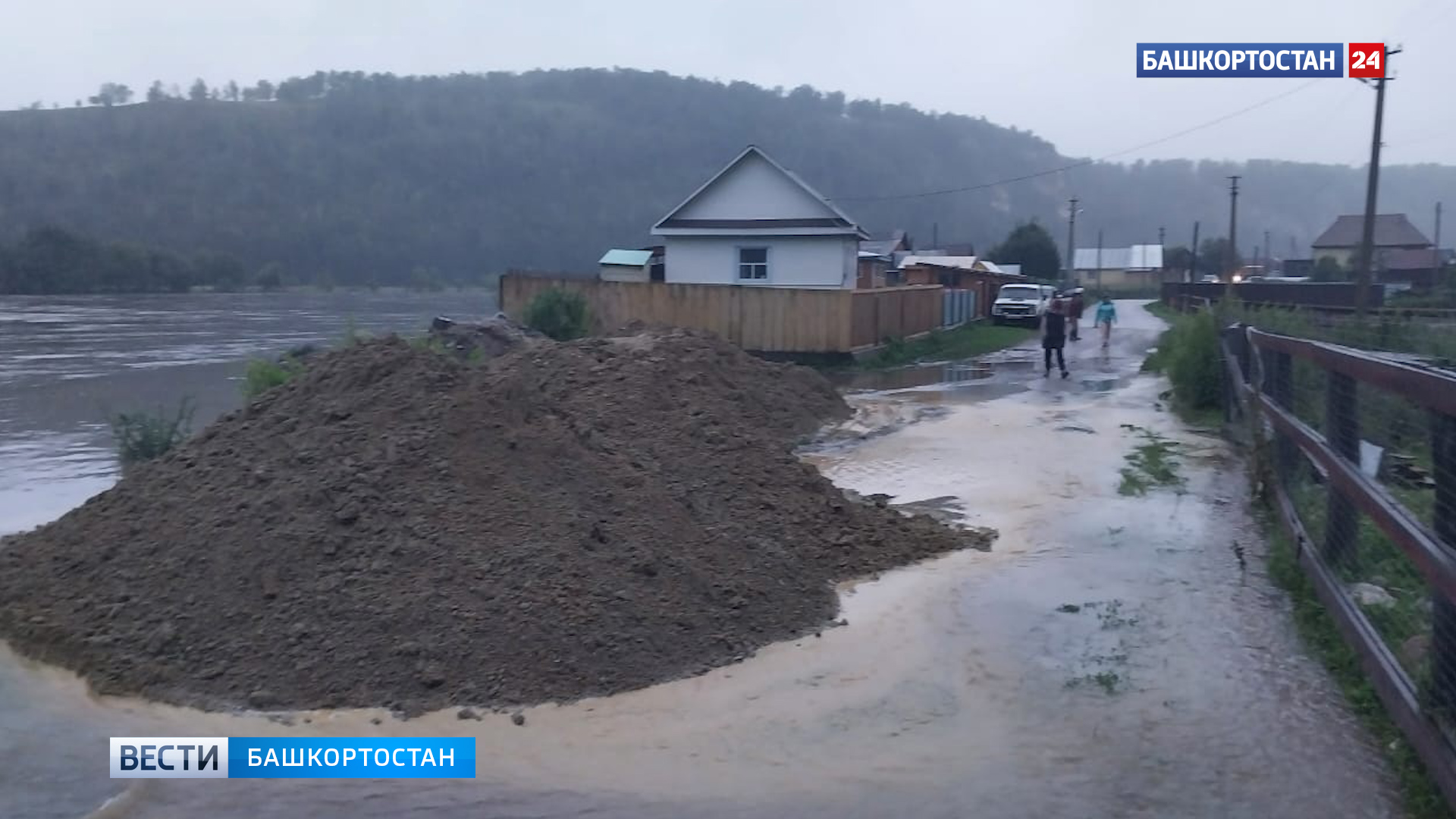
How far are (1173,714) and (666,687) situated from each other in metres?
2.56

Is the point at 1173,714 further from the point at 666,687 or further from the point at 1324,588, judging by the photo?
the point at 666,687

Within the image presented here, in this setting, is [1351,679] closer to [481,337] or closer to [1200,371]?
[1200,371]

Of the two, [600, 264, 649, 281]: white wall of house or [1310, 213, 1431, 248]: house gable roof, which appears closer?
[600, 264, 649, 281]: white wall of house

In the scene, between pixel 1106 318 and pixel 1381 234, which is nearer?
pixel 1106 318

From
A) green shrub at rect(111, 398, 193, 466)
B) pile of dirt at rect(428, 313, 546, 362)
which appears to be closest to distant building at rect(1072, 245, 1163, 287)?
pile of dirt at rect(428, 313, 546, 362)

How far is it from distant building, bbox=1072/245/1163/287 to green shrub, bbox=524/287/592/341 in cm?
9463

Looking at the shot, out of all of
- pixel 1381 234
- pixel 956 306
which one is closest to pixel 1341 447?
pixel 956 306

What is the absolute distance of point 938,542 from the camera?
9742 millimetres

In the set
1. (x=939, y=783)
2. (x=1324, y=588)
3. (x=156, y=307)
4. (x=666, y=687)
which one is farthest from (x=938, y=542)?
(x=156, y=307)

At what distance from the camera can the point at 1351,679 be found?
251 inches

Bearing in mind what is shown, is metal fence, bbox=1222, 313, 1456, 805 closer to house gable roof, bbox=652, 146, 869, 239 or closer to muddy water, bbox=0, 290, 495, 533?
muddy water, bbox=0, 290, 495, 533

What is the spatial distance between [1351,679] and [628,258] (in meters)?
33.5

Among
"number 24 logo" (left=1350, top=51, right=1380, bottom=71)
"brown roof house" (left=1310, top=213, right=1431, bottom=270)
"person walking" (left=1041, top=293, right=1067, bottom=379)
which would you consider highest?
"number 24 logo" (left=1350, top=51, right=1380, bottom=71)

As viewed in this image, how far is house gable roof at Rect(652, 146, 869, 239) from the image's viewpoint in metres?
34.1
